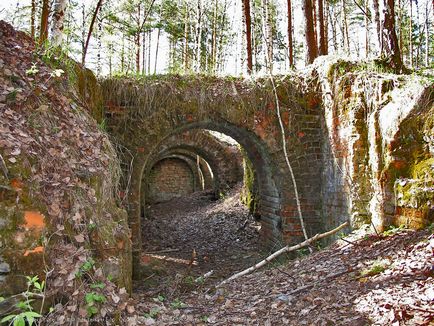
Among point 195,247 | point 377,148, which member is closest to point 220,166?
point 195,247

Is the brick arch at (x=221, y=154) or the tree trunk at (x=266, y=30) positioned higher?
the tree trunk at (x=266, y=30)

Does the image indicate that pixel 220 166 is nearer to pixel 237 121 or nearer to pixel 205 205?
pixel 205 205

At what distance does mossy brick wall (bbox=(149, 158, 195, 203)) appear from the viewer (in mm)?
18312

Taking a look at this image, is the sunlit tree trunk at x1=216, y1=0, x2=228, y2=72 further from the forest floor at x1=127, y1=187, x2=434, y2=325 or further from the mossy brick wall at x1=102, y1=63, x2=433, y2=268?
the forest floor at x1=127, y1=187, x2=434, y2=325

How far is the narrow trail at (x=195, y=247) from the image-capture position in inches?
209

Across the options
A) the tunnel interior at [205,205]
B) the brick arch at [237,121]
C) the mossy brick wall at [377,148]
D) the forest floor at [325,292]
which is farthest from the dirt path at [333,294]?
the brick arch at [237,121]

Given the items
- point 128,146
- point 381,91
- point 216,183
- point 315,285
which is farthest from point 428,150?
point 216,183

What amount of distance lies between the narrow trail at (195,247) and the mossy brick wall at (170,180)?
5044 mm

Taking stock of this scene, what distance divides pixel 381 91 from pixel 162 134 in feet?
11.5

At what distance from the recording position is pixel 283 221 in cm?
641

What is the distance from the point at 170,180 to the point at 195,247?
34.5 ft

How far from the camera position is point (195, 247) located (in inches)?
328

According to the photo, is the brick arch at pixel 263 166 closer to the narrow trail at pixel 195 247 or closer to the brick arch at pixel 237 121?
the brick arch at pixel 237 121

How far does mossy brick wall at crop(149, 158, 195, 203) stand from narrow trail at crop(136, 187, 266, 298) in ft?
16.5
